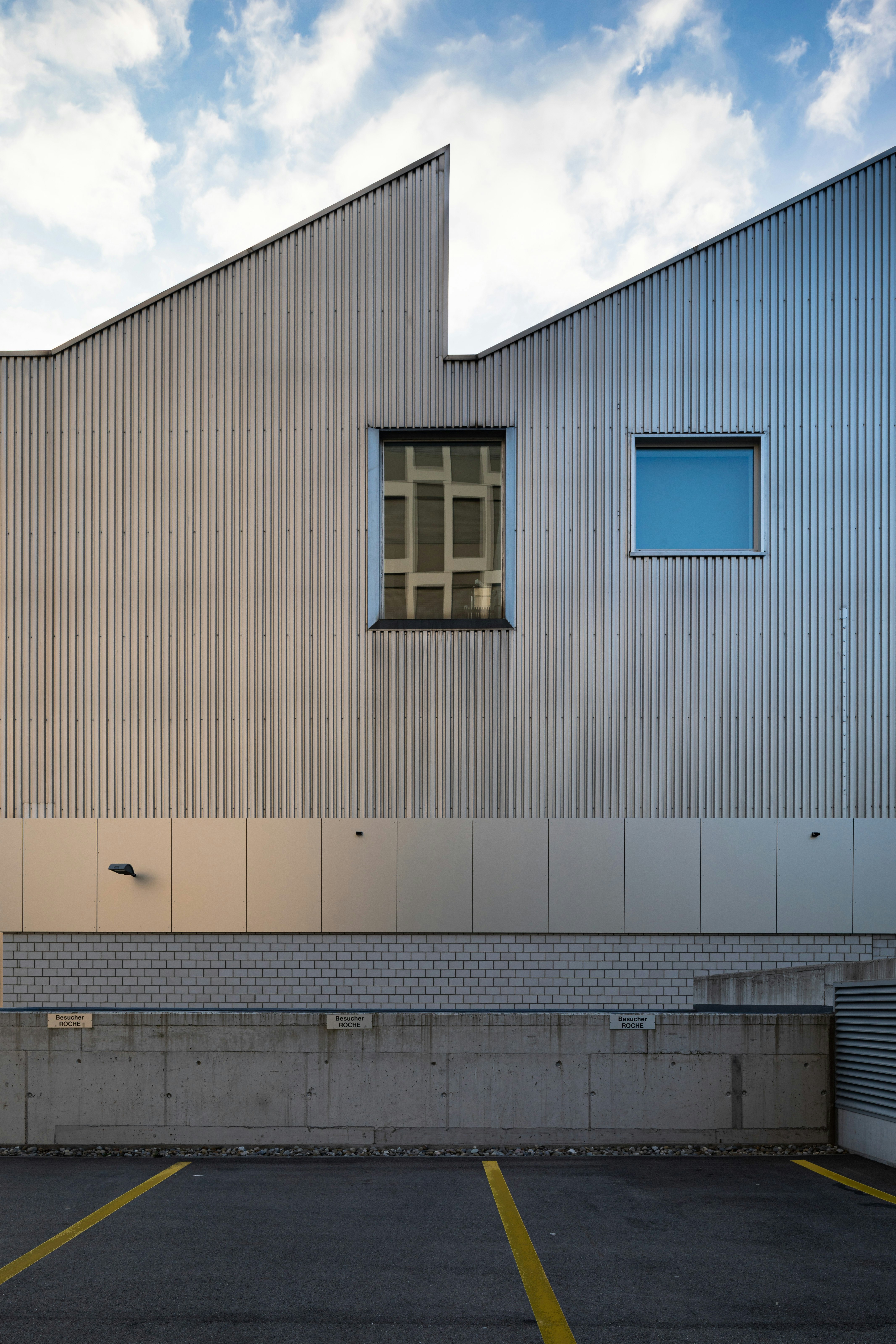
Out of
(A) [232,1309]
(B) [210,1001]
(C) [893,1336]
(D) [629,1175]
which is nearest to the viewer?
(C) [893,1336]

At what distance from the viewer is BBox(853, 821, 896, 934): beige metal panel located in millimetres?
9094

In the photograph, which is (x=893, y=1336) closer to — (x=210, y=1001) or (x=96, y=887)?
(x=210, y=1001)

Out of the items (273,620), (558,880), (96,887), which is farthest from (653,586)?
(96,887)

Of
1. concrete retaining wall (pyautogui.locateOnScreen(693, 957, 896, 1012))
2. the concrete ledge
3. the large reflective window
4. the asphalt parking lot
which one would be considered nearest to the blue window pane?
the large reflective window

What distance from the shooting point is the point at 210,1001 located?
29.8 ft

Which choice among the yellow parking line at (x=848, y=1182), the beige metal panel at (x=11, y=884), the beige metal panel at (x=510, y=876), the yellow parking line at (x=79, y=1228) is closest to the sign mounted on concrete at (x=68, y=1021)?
the beige metal panel at (x=11, y=884)

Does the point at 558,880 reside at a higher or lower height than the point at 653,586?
lower

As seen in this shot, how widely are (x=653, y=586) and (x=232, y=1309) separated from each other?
8119 millimetres

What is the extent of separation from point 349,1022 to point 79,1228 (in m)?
3.29

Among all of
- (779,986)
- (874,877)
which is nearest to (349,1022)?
(779,986)

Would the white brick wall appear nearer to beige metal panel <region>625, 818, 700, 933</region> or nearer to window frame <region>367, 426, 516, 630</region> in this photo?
beige metal panel <region>625, 818, 700, 933</region>

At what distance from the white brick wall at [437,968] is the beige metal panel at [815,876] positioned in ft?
0.66

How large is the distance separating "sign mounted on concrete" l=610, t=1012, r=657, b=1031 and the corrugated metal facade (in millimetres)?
2432

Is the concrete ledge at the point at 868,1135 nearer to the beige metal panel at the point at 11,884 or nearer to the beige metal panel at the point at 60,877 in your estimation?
the beige metal panel at the point at 60,877
